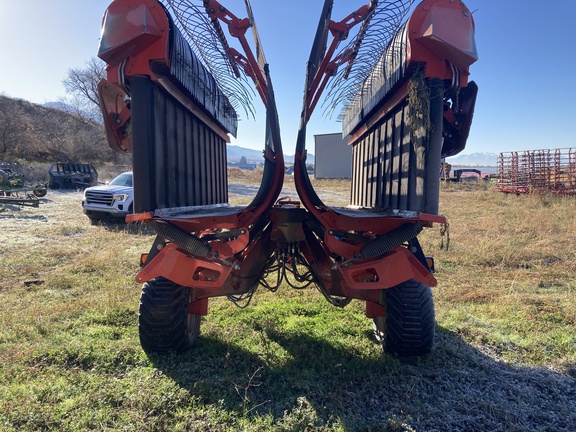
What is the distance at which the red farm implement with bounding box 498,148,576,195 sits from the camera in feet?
60.1

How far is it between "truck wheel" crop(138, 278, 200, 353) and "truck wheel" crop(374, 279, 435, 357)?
1671mm

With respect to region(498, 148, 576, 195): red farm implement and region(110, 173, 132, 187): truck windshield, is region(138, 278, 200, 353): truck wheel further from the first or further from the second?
region(498, 148, 576, 195): red farm implement

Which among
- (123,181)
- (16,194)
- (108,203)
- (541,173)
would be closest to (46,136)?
(16,194)

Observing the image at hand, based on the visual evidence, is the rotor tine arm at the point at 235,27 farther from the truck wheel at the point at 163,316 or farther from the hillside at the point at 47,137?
the hillside at the point at 47,137

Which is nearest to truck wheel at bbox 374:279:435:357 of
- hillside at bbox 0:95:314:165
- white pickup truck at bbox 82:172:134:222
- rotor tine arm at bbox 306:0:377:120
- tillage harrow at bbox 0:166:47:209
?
rotor tine arm at bbox 306:0:377:120

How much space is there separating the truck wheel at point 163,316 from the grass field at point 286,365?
0.50 feet

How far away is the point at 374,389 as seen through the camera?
287 cm

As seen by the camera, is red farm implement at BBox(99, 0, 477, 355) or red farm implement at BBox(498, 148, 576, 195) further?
red farm implement at BBox(498, 148, 576, 195)

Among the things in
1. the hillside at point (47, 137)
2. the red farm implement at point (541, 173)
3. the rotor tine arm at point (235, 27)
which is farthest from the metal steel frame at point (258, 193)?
the hillside at point (47, 137)

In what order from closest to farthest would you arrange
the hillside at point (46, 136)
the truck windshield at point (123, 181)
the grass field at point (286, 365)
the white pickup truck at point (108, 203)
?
1. the grass field at point (286, 365)
2. the white pickup truck at point (108, 203)
3. the truck windshield at point (123, 181)
4. the hillside at point (46, 136)

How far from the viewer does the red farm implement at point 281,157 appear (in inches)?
101

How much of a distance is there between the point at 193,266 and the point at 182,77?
149cm

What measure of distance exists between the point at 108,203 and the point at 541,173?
20282 mm

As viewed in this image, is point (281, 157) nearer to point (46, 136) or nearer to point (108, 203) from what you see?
point (108, 203)
